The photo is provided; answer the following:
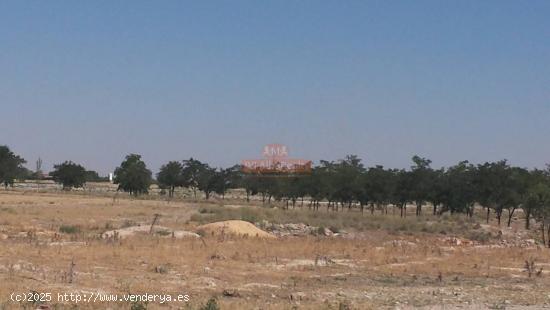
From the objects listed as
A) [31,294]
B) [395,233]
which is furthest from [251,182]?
[31,294]

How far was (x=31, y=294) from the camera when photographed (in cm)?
1154

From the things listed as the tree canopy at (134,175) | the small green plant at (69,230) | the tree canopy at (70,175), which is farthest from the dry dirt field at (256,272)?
the tree canopy at (70,175)

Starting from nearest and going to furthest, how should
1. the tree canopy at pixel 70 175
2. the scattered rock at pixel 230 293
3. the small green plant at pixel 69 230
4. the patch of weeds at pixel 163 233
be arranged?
the scattered rock at pixel 230 293, the patch of weeds at pixel 163 233, the small green plant at pixel 69 230, the tree canopy at pixel 70 175

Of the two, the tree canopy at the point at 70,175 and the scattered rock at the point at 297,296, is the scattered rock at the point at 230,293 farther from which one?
the tree canopy at the point at 70,175

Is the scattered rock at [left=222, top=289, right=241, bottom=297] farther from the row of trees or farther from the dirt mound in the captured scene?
the row of trees

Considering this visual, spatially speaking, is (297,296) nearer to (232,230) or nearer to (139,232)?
(139,232)

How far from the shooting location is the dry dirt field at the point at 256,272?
1315 cm

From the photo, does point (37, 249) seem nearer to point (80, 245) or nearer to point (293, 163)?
point (80, 245)

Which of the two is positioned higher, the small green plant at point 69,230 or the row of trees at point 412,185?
the row of trees at point 412,185

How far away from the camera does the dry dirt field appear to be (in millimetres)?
13148

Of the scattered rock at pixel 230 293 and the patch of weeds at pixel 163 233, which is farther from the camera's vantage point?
the patch of weeds at pixel 163 233

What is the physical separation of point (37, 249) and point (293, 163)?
56.1 m

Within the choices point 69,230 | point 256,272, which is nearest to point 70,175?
point 69,230

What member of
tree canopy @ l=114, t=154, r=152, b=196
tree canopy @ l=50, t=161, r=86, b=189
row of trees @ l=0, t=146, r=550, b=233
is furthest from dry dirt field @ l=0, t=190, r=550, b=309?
tree canopy @ l=50, t=161, r=86, b=189
